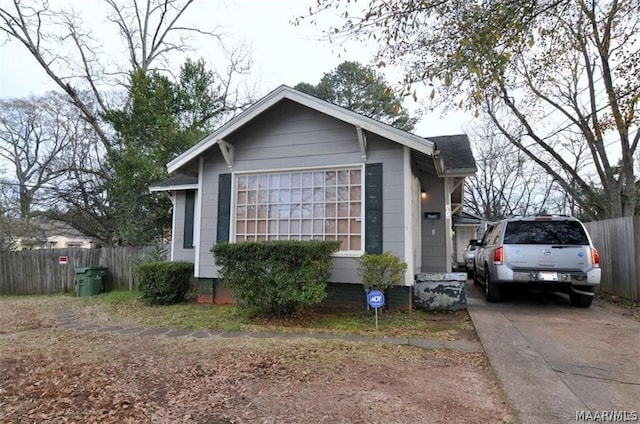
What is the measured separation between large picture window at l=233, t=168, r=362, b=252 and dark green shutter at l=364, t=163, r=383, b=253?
168mm

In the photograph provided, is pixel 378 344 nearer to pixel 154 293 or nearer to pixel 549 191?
pixel 154 293

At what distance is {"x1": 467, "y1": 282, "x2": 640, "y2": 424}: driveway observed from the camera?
114 inches

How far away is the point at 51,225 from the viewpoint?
793 inches

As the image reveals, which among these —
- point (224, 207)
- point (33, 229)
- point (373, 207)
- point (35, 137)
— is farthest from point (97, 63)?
point (373, 207)

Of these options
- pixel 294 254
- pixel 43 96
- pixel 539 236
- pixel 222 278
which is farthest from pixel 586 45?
pixel 43 96

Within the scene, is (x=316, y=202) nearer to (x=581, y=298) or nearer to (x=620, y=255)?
(x=581, y=298)

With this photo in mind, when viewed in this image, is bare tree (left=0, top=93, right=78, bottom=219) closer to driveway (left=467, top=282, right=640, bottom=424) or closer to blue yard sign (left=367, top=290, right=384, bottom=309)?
blue yard sign (left=367, top=290, right=384, bottom=309)

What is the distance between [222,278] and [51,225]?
63.3ft

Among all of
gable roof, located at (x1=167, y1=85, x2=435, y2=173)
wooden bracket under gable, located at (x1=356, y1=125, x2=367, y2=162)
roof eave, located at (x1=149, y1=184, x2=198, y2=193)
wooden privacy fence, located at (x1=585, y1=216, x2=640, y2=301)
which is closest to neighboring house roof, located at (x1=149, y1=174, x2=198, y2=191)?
roof eave, located at (x1=149, y1=184, x2=198, y2=193)

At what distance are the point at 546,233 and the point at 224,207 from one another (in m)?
6.34

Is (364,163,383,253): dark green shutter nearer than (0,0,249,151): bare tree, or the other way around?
(364,163,383,253): dark green shutter

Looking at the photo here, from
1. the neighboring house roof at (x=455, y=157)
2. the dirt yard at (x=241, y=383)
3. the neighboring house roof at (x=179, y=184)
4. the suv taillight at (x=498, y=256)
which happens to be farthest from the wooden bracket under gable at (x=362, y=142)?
the neighboring house roof at (x=179, y=184)

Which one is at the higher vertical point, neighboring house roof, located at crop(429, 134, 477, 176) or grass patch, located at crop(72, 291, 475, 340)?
neighboring house roof, located at crop(429, 134, 477, 176)

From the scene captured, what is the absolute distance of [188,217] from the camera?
10.1 meters
